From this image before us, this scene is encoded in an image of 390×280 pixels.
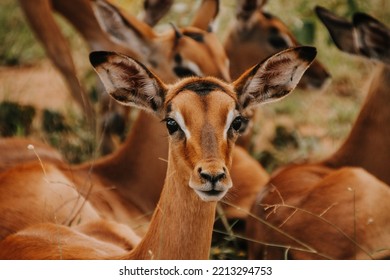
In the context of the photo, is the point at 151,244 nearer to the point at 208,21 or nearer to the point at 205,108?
the point at 205,108

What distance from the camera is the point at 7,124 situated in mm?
6312

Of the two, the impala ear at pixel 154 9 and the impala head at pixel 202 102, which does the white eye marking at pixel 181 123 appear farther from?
the impala ear at pixel 154 9

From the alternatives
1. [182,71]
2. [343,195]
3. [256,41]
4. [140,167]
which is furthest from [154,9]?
[343,195]

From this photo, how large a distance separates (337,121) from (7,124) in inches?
83.2

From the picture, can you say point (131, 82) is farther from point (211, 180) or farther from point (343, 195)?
point (343, 195)

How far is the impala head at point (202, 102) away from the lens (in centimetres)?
382

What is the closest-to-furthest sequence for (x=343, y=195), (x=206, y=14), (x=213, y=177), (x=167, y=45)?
(x=213, y=177) → (x=343, y=195) → (x=167, y=45) → (x=206, y=14)

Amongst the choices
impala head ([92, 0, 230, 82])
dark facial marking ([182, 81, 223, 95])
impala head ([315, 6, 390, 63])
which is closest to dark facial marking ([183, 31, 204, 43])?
impala head ([92, 0, 230, 82])

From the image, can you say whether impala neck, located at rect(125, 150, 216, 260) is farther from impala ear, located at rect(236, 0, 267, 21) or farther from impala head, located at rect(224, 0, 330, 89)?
impala ear, located at rect(236, 0, 267, 21)

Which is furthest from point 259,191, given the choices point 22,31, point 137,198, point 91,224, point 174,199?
point 22,31

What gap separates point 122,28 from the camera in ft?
18.0

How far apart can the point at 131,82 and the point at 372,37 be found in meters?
1.57

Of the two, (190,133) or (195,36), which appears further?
(195,36)

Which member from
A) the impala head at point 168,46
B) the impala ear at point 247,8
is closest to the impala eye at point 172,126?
the impala head at point 168,46
